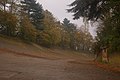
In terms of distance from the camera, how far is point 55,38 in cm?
7656

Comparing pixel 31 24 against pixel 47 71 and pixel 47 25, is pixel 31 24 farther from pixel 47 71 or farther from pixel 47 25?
pixel 47 71

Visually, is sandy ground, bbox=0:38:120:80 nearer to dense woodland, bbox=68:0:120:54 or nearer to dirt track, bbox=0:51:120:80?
dirt track, bbox=0:51:120:80

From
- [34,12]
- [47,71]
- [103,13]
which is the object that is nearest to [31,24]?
[34,12]

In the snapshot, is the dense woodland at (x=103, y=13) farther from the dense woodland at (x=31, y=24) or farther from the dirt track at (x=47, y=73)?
the dense woodland at (x=31, y=24)

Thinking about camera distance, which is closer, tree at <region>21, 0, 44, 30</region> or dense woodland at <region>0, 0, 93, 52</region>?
dense woodland at <region>0, 0, 93, 52</region>

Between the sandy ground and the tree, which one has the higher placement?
the tree

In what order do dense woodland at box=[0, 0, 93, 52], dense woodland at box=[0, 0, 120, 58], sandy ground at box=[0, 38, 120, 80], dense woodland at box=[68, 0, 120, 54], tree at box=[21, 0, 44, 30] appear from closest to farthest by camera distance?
sandy ground at box=[0, 38, 120, 80] < dense woodland at box=[68, 0, 120, 54] < dense woodland at box=[0, 0, 120, 58] < dense woodland at box=[0, 0, 93, 52] < tree at box=[21, 0, 44, 30]

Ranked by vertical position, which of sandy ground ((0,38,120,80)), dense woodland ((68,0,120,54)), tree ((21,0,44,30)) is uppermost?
tree ((21,0,44,30))

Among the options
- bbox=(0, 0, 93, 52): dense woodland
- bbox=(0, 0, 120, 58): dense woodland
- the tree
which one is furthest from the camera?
the tree

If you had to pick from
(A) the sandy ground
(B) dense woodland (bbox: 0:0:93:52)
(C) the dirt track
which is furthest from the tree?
(C) the dirt track

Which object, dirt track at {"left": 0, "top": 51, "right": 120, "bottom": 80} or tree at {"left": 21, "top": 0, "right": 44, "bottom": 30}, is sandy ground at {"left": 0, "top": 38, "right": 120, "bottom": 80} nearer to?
→ dirt track at {"left": 0, "top": 51, "right": 120, "bottom": 80}

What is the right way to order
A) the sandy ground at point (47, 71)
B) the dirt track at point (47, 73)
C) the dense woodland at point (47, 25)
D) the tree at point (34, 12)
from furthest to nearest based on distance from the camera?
the tree at point (34, 12) → the dense woodland at point (47, 25) → the sandy ground at point (47, 71) → the dirt track at point (47, 73)

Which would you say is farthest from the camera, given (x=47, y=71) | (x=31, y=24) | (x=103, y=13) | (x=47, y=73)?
(x=31, y=24)

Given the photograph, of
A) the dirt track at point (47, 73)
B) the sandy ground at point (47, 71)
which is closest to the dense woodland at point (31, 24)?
the sandy ground at point (47, 71)
